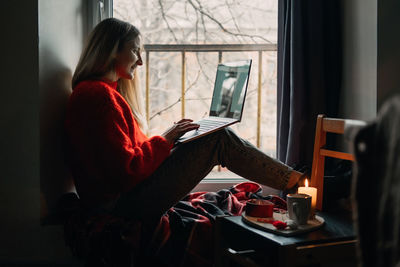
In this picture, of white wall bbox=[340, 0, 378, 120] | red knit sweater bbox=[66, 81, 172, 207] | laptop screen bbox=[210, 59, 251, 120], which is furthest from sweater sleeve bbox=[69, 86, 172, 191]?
white wall bbox=[340, 0, 378, 120]

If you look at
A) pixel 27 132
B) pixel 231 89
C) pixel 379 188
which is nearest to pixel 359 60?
pixel 231 89

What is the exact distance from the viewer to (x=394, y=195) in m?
0.56

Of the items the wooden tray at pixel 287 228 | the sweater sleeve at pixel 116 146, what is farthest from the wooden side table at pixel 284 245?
the sweater sleeve at pixel 116 146

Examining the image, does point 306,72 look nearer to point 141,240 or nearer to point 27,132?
point 141,240

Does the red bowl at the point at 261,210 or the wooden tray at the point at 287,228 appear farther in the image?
the red bowl at the point at 261,210

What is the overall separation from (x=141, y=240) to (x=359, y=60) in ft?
4.02

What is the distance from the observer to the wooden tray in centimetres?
138

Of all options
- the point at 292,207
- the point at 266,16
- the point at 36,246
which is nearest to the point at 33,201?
the point at 36,246

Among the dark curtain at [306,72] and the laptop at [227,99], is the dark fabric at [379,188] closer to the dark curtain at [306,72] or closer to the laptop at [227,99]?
the laptop at [227,99]

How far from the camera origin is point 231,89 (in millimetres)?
1955

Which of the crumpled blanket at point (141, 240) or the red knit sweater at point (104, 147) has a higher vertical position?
the red knit sweater at point (104, 147)

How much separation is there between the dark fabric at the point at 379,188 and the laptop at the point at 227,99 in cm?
115

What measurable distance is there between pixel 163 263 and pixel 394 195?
4.07 feet

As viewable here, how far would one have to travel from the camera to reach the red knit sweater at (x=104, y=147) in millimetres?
1668
